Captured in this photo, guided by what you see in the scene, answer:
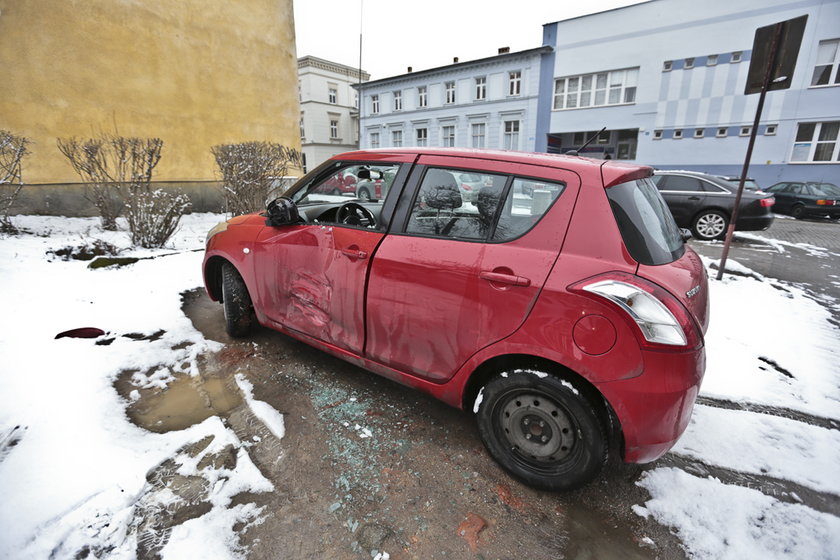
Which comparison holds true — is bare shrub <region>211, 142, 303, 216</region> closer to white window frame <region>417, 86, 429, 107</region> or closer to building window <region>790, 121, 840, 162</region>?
building window <region>790, 121, 840, 162</region>

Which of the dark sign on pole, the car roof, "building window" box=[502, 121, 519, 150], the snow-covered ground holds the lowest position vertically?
the snow-covered ground

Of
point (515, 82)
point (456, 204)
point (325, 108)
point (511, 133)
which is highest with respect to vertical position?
point (325, 108)

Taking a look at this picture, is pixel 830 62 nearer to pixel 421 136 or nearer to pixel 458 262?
pixel 421 136

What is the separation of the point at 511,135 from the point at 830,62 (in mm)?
15671

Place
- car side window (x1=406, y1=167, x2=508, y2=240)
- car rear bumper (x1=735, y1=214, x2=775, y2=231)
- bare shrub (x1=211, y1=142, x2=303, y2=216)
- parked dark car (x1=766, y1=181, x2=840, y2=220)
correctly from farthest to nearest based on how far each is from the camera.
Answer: parked dark car (x1=766, y1=181, x2=840, y2=220)
car rear bumper (x1=735, y1=214, x2=775, y2=231)
bare shrub (x1=211, y1=142, x2=303, y2=216)
car side window (x1=406, y1=167, x2=508, y2=240)

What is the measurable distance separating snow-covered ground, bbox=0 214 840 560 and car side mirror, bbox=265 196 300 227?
1278 millimetres

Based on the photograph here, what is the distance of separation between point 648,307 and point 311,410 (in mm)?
2172

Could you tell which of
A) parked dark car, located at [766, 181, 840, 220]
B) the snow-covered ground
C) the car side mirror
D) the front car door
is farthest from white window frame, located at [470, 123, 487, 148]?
the car side mirror

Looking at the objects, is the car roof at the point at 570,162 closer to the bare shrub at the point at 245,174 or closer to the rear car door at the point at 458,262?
the rear car door at the point at 458,262

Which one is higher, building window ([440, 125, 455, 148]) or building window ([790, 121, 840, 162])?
building window ([440, 125, 455, 148])

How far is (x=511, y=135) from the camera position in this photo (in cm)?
2769

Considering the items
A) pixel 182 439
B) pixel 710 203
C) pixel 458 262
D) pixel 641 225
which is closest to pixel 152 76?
pixel 182 439

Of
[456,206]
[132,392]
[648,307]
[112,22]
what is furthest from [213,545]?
[112,22]

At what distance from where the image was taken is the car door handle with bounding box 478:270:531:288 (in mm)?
1950
